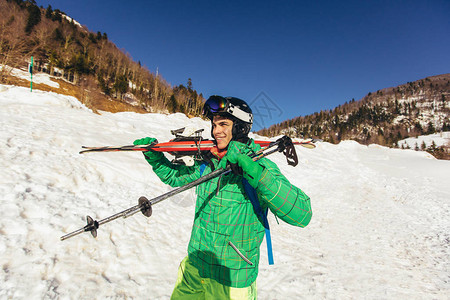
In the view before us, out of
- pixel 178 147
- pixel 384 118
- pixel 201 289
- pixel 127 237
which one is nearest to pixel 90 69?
pixel 127 237

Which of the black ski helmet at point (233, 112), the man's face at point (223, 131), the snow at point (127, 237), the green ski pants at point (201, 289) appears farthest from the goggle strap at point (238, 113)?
the snow at point (127, 237)

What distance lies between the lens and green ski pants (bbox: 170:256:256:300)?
75.0 inches

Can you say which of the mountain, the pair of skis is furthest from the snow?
the mountain

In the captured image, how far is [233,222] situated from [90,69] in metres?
60.1

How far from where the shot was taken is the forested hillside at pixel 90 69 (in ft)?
134

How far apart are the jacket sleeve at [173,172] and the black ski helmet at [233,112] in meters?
0.70

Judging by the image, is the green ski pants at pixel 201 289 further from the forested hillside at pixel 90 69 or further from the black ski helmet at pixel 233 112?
the forested hillside at pixel 90 69

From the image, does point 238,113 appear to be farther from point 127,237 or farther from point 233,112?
point 127,237

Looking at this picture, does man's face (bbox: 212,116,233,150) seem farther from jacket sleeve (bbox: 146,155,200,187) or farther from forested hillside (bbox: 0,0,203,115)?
forested hillside (bbox: 0,0,203,115)

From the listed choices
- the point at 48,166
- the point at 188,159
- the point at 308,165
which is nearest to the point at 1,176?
the point at 48,166

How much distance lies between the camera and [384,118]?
151 m

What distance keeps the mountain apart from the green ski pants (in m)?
129

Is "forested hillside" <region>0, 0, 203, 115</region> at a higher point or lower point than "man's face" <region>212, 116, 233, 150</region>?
higher

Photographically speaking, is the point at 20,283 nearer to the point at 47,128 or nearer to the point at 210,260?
the point at 210,260
